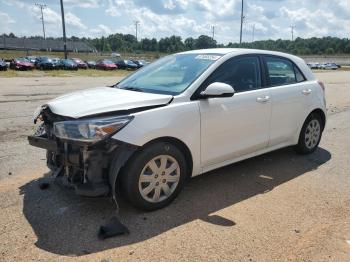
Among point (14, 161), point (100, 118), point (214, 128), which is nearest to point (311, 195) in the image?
point (214, 128)

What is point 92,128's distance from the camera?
12.8 ft

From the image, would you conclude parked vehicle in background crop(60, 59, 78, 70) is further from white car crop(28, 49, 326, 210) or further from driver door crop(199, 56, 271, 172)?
driver door crop(199, 56, 271, 172)

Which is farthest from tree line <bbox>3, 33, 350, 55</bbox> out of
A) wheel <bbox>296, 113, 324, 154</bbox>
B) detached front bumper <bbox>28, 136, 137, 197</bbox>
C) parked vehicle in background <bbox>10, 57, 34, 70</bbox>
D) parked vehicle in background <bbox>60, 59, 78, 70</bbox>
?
detached front bumper <bbox>28, 136, 137, 197</bbox>

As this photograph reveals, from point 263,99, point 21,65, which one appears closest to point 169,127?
point 263,99

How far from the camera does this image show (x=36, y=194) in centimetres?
479

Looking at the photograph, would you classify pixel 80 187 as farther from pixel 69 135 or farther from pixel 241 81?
pixel 241 81

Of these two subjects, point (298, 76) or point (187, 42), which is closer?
point (298, 76)

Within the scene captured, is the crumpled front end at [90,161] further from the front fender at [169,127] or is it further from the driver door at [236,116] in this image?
the driver door at [236,116]

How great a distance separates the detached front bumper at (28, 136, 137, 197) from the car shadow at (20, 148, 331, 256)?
36cm

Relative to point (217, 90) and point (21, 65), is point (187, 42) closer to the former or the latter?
point (21, 65)

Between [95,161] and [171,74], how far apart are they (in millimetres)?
1669

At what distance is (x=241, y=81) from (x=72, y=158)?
2422 mm

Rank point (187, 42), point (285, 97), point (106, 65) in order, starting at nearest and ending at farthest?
point (285, 97), point (106, 65), point (187, 42)

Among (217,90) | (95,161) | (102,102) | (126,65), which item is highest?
(217,90)
